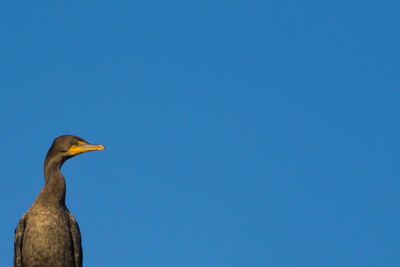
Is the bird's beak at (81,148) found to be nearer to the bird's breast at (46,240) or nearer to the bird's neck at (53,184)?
the bird's neck at (53,184)

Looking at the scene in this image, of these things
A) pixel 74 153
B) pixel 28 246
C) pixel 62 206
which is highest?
pixel 74 153

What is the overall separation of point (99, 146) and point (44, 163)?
4.06 ft

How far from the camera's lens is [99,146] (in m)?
17.8

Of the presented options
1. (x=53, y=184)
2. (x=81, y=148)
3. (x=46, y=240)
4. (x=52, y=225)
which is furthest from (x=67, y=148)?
(x=46, y=240)

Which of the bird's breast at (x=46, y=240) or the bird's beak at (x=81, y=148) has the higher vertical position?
the bird's beak at (x=81, y=148)

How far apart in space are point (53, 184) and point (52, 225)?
92 cm

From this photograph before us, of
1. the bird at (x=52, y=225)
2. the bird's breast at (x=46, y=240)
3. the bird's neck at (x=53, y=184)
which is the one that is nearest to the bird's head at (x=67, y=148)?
the bird at (x=52, y=225)

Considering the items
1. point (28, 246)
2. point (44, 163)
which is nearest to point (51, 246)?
point (28, 246)

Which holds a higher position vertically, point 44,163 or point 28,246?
point 44,163

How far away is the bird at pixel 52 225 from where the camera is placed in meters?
16.8

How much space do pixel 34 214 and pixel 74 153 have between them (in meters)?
1.59

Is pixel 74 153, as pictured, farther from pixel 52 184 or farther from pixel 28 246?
pixel 28 246

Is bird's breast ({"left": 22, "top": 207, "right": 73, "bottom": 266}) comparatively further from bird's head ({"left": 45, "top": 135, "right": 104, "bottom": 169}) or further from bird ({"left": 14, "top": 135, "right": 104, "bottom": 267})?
bird's head ({"left": 45, "top": 135, "right": 104, "bottom": 169})

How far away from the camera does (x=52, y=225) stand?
667 inches
